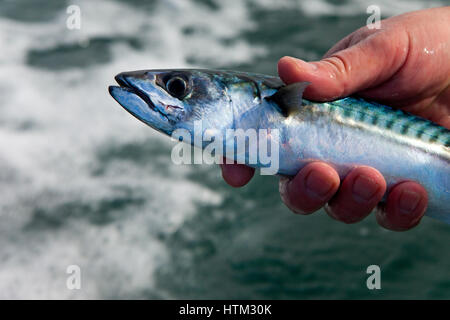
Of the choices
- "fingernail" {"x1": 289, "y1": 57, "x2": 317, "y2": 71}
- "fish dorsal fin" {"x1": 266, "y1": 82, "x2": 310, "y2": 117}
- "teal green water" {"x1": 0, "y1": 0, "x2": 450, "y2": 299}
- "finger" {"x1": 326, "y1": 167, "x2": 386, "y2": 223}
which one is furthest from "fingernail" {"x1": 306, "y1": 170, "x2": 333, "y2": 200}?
"teal green water" {"x1": 0, "y1": 0, "x2": 450, "y2": 299}

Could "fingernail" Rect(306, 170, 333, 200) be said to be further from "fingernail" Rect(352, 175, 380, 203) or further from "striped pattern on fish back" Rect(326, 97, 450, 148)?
"striped pattern on fish back" Rect(326, 97, 450, 148)

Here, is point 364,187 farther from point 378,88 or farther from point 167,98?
point 167,98

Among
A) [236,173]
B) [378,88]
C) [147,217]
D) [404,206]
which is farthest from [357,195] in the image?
[147,217]

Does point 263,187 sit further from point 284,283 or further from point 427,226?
point 427,226

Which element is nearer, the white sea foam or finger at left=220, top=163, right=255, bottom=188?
finger at left=220, top=163, right=255, bottom=188
